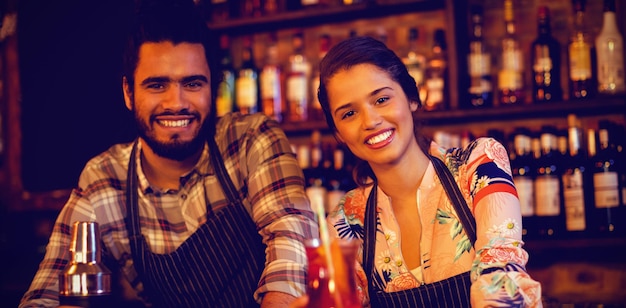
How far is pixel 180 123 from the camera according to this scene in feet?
6.50

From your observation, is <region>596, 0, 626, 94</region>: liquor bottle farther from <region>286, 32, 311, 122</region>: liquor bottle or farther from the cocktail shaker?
the cocktail shaker

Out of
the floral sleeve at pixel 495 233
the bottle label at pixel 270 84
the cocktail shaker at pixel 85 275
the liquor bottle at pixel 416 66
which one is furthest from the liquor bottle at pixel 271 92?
the cocktail shaker at pixel 85 275

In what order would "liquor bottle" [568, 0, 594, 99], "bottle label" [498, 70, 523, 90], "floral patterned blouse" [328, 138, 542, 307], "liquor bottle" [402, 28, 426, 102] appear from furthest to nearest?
"liquor bottle" [402, 28, 426, 102] < "bottle label" [498, 70, 523, 90] < "liquor bottle" [568, 0, 594, 99] < "floral patterned blouse" [328, 138, 542, 307]

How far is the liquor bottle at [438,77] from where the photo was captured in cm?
281

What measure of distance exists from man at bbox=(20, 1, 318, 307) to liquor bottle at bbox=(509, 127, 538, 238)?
1015 millimetres

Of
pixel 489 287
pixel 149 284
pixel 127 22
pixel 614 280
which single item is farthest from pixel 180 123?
pixel 614 280

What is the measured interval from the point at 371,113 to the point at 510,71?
1.21 metres

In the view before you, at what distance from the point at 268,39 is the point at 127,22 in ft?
2.11

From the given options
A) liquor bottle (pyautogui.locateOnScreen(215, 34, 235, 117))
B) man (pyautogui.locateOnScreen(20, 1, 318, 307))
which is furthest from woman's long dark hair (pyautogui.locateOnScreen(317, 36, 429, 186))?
liquor bottle (pyautogui.locateOnScreen(215, 34, 235, 117))

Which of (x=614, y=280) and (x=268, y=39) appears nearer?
(x=614, y=280)

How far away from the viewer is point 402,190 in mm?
1847

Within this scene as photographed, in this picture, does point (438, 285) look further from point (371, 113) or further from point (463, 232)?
point (371, 113)

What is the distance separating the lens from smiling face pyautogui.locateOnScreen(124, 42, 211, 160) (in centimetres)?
198

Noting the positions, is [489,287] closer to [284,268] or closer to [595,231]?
[284,268]
